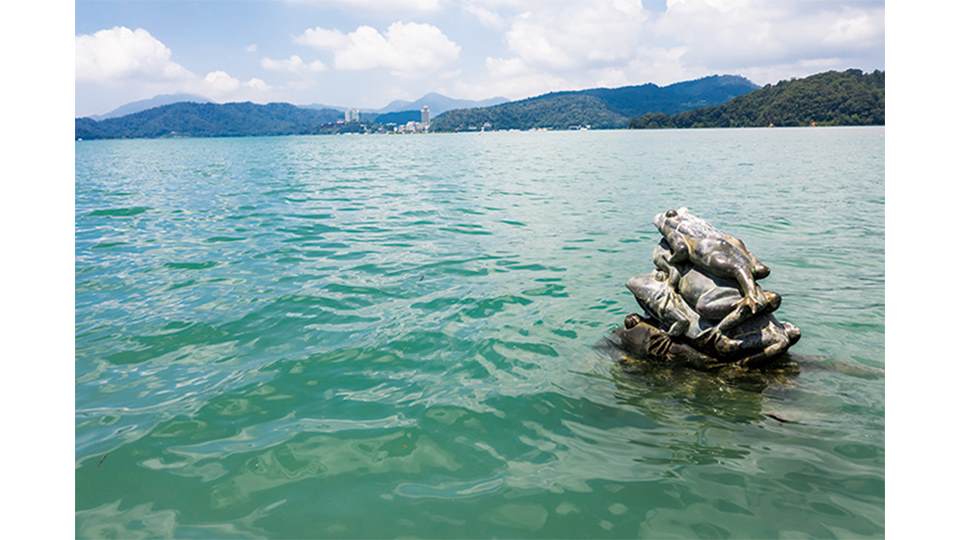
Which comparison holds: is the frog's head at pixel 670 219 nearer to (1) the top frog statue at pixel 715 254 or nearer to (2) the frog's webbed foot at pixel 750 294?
(1) the top frog statue at pixel 715 254

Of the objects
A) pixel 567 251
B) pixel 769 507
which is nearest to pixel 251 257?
pixel 567 251

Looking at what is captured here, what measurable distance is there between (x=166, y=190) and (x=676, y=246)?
31.9 m

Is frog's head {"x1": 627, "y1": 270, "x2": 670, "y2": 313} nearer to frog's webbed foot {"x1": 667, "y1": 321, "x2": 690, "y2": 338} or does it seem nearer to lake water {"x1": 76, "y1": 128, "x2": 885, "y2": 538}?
frog's webbed foot {"x1": 667, "y1": 321, "x2": 690, "y2": 338}

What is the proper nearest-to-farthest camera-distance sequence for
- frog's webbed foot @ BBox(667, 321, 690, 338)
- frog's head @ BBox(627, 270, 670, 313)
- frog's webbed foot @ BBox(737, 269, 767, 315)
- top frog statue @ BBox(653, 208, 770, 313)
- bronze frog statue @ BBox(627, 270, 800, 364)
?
frog's webbed foot @ BBox(737, 269, 767, 315), top frog statue @ BBox(653, 208, 770, 313), bronze frog statue @ BBox(627, 270, 800, 364), frog's webbed foot @ BBox(667, 321, 690, 338), frog's head @ BBox(627, 270, 670, 313)

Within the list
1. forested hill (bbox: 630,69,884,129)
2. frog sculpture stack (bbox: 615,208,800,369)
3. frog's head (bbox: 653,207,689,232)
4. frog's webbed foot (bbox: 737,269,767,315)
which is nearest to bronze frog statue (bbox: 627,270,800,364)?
frog sculpture stack (bbox: 615,208,800,369)

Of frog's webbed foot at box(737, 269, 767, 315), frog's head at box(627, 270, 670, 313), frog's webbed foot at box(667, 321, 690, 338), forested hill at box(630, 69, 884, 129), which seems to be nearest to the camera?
frog's webbed foot at box(737, 269, 767, 315)

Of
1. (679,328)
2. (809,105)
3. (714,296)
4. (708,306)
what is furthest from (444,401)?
(809,105)

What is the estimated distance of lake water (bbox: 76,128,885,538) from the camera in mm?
4988

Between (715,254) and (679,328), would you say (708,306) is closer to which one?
(679,328)

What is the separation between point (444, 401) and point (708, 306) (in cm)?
370

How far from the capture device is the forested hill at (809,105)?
12194cm

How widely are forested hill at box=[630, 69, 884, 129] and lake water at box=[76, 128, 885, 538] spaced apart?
396 feet

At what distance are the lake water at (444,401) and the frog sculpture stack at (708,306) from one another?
397mm

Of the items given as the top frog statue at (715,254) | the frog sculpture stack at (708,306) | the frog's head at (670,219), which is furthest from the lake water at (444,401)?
the frog's head at (670,219)
